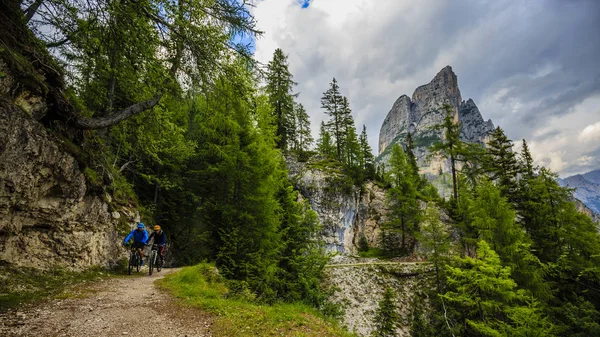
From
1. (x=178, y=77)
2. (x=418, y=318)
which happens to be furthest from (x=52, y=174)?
(x=418, y=318)

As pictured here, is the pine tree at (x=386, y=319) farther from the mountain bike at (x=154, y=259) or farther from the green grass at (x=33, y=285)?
the green grass at (x=33, y=285)

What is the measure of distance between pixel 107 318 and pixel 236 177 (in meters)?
9.59

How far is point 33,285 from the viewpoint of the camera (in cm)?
591

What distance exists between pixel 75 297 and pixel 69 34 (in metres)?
5.07

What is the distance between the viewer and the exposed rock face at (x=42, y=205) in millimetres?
5859

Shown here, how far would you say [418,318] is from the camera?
19.7m

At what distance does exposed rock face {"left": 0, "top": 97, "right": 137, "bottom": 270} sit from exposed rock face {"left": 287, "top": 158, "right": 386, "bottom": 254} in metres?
22.6

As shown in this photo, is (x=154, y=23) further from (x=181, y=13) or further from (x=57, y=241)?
(x=57, y=241)

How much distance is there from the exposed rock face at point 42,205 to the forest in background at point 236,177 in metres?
0.80

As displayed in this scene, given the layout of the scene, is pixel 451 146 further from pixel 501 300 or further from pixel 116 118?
pixel 116 118

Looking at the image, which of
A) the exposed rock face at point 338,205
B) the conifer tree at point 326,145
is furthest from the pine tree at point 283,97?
the conifer tree at point 326,145

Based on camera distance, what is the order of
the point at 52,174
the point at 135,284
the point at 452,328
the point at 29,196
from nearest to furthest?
the point at 29,196 < the point at 52,174 < the point at 135,284 < the point at 452,328

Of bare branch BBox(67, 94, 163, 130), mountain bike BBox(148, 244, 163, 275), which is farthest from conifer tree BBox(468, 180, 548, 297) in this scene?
bare branch BBox(67, 94, 163, 130)

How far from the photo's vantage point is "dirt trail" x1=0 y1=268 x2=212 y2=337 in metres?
3.96
